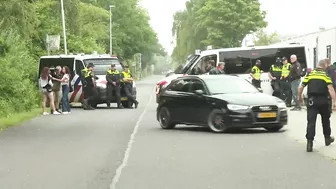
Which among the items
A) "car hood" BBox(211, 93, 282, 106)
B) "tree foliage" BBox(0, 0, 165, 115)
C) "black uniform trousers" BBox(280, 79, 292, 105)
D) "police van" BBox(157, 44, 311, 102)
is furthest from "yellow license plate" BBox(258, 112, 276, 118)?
"police van" BBox(157, 44, 311, 102)

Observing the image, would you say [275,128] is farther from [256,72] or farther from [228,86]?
[256,72]

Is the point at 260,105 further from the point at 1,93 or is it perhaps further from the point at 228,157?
the point at 1,93

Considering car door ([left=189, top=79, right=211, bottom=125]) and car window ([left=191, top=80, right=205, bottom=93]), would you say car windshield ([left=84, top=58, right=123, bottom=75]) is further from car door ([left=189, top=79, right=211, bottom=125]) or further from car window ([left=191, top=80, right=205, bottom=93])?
car door ([left=189, top=79, right=211, bottom=125])

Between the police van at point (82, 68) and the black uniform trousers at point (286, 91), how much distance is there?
5.94 m

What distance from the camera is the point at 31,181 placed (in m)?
10.1

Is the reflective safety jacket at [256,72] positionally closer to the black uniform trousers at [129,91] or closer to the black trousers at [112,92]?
the black uniform trousers at [129,91]

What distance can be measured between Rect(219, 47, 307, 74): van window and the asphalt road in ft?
36.0

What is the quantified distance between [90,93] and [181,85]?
402 inches

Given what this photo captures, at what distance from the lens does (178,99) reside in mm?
18203

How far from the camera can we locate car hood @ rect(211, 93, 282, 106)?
1653 centimetres

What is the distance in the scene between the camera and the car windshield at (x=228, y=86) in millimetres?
17469

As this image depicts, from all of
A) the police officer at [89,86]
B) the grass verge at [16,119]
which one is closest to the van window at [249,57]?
the police officer at [89,86]

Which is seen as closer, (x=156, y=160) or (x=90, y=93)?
(x=156, y=160)

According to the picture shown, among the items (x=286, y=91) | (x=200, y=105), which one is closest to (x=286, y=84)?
(x=286, y=91)
